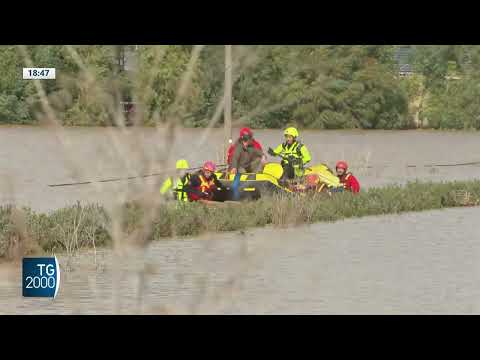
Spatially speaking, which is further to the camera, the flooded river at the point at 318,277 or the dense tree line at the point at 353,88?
the dense tree line at the point at 353,88

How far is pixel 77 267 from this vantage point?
1423 centimetres

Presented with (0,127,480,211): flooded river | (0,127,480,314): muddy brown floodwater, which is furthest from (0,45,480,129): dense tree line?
(0,127,480,314): muddy brown floodwater

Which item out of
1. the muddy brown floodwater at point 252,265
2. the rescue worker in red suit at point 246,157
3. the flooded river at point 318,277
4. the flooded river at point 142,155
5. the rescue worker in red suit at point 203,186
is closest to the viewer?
the flooded river at point 142,155

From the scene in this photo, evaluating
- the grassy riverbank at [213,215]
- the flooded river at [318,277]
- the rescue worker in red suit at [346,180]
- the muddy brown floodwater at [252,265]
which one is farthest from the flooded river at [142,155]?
the rescue worker in red suit at [346,180]

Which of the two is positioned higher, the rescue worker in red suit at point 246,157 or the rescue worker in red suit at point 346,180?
the rescue worker in red suit at point 246,157

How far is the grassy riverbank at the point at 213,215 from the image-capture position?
51.4 feet

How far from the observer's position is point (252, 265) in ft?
18.3

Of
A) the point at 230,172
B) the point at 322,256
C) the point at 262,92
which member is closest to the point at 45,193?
the point at 230,172

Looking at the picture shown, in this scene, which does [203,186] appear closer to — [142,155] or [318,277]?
[318,277]

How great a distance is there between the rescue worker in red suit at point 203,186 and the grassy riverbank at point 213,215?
0.55 meters

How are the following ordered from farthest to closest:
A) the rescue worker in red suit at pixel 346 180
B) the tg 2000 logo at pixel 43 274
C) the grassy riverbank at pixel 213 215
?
the rescue worker in red suit at pixel 346 180
the grassy riverbank at pixel 213 215
the tg 2000 logo at pixel 43 274

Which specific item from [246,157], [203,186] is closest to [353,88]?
[246,157]
